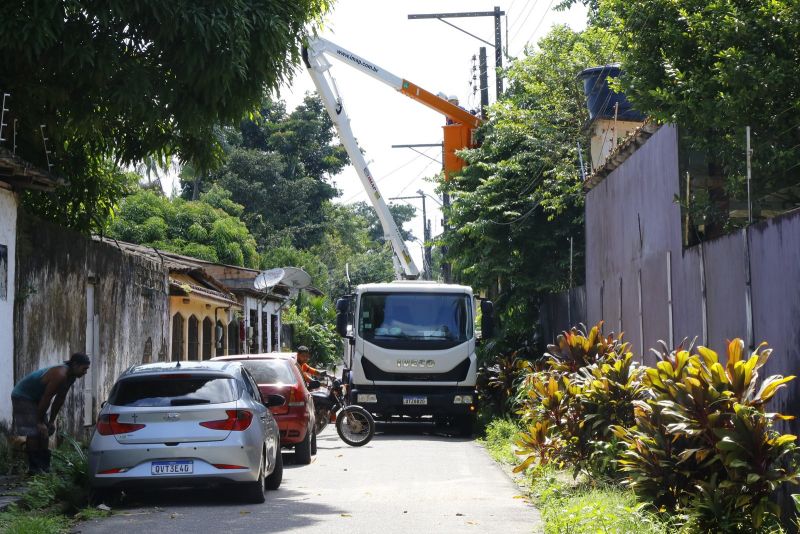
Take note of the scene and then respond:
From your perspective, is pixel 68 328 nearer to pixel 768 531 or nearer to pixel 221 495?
pixel 221 495

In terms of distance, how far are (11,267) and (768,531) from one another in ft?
34.9

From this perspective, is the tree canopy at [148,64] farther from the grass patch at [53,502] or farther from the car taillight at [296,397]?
the grass patch at [53,502]

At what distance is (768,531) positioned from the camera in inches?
328

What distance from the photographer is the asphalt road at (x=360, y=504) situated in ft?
33.9

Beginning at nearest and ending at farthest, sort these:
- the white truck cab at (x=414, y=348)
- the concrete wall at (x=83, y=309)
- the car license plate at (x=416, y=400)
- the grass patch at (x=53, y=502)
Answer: the grass patch at (x=53, y=502) < the concrete wall at (x=83, y=309) < the car license plate at (x=416, y=400) < the white truck cab at (x=414, y=348)

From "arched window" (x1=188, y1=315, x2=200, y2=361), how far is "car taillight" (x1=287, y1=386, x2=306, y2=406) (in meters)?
13.6

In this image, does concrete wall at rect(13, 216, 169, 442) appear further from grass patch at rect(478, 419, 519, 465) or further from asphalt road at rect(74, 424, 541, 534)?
grass patch at rect(478, 419, 519, 465)

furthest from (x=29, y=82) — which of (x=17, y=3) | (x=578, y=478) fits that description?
(x=578, y=478)

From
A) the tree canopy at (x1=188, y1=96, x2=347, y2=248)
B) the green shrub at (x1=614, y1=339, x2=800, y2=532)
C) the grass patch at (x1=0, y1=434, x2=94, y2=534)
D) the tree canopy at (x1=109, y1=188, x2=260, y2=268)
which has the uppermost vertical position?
the tree canopy at (x1=188, y1=96, x2=347, y2=248)

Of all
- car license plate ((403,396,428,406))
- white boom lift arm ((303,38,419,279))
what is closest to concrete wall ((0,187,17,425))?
car license plate ((403,396,428,406))

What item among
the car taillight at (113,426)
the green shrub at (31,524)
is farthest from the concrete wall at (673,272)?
the green shrub at (31,524)

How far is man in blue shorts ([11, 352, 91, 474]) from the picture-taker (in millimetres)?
12977

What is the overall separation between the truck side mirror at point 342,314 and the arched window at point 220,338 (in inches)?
457

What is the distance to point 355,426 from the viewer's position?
795 inches
